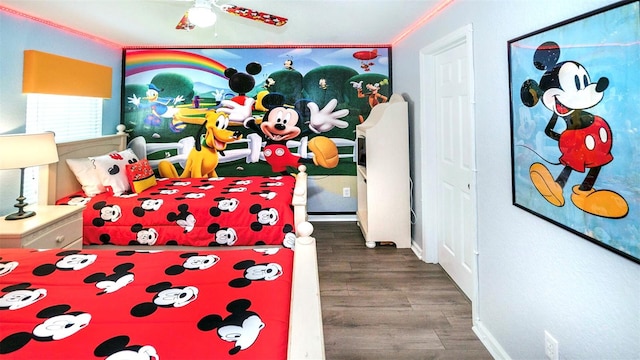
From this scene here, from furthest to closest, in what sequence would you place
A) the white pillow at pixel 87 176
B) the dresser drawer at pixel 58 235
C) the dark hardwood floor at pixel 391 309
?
the white pillow at pixel 87 176
the dresser drawer at pixel 58 235
the dark hardwood floor at pixel 391 309

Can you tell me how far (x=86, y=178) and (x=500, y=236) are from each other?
3.53 m

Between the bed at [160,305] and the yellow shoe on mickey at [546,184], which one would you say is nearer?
the bed at [160,305]

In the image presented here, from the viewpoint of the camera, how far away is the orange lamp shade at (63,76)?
296 centimetres

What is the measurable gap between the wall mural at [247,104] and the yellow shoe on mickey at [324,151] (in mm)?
14

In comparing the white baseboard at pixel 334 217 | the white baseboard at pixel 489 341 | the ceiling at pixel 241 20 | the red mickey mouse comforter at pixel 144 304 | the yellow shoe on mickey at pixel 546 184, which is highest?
the ceiling at pixel 241 20

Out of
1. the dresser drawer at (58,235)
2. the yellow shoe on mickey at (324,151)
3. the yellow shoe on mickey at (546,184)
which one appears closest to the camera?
the yellow shoe on mickey at (546,184)

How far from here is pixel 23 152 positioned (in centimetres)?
229

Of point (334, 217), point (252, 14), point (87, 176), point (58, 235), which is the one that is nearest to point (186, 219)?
point (58, 235)

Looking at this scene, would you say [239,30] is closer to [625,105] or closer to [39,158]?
[39,158]

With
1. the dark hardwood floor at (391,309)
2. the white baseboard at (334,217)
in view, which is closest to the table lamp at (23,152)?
the dark hardwood floor at (391,309)

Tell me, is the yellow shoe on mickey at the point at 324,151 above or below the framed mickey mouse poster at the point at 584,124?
above

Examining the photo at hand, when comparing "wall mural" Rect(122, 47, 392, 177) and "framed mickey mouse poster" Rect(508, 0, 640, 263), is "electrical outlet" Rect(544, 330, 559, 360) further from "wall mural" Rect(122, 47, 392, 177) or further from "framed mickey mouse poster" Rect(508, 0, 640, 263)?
"wall mural" Rect(122, 47, 392, 177)

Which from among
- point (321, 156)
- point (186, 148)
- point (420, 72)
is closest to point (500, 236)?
point (420, 72)

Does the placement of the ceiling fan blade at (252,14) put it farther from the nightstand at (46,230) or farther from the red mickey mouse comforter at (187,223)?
the nightstand at (46,230)
